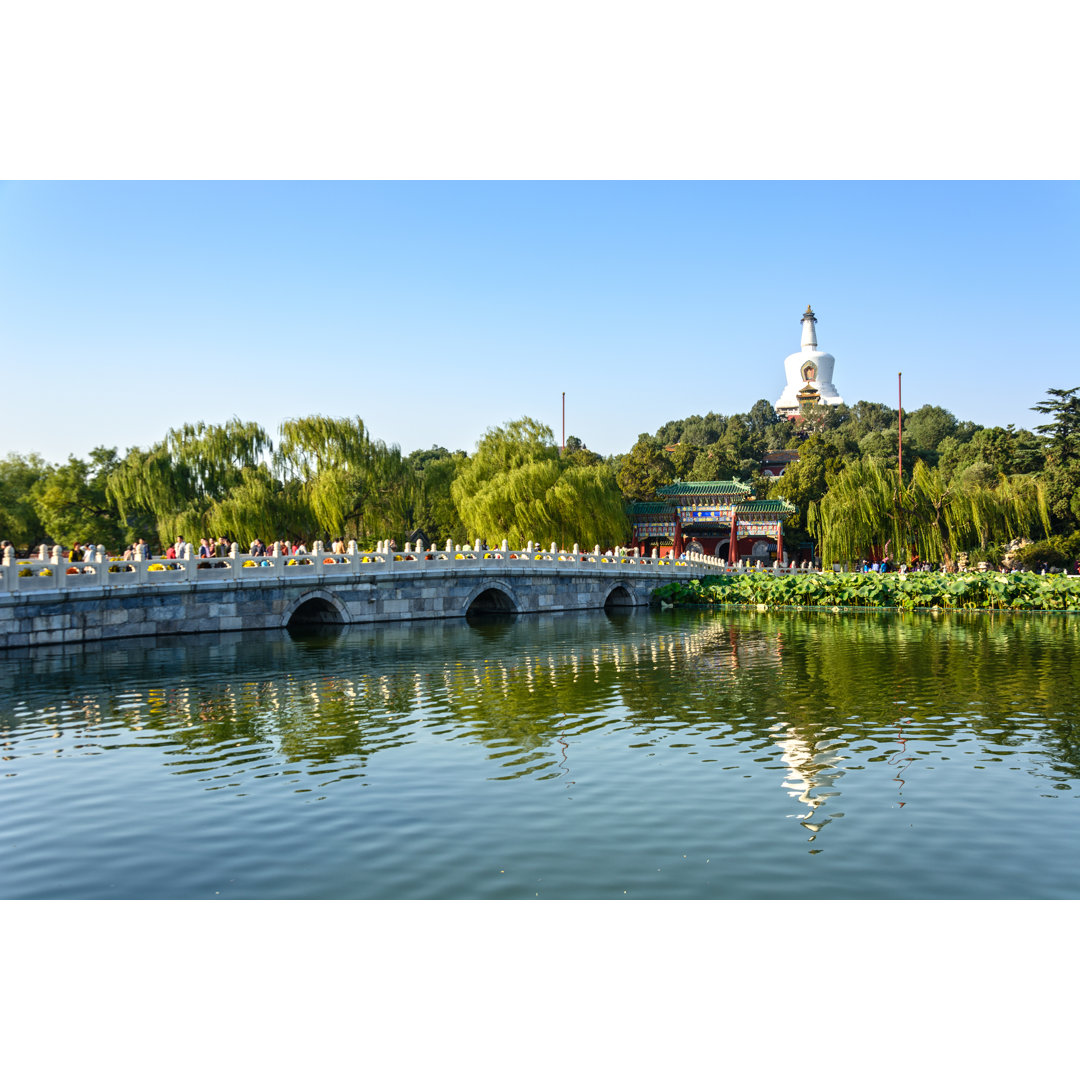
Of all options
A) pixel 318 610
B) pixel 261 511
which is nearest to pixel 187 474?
pixel 261 511

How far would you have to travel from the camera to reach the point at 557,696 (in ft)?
41.3

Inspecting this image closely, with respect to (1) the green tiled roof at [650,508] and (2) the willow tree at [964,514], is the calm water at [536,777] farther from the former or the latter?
(1) the green tiled roof at [650,508]

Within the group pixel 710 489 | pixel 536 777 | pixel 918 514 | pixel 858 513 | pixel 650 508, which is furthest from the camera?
pixel 650 508

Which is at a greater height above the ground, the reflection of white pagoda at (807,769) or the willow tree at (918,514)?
the willow tree at (918,514)

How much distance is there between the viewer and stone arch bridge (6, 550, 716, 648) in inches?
642

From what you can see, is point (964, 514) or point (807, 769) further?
point (964, 514)

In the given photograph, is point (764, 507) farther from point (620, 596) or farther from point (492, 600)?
point (492, 600)

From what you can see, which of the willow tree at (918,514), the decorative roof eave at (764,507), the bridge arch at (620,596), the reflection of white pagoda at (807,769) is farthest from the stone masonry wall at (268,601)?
the reflection of white pagoda at (807,769)

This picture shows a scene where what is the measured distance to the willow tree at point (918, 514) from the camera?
2967 cm

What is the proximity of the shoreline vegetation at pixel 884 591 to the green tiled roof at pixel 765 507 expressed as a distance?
608 centimetres

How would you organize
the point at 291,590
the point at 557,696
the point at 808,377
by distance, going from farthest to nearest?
1. the point at 808,377
2. the point at 291,590
3. the point at 557,696

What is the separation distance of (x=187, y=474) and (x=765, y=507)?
1984cm

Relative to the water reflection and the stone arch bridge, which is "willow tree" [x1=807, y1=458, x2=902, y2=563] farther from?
the water reflection

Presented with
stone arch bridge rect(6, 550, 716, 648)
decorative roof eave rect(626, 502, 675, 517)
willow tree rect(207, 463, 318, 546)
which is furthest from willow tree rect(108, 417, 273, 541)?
decorative roof eave rect(626, 502, 675, 517)
